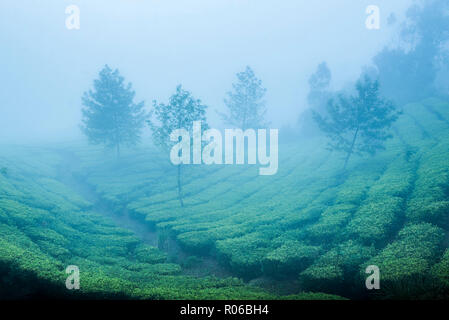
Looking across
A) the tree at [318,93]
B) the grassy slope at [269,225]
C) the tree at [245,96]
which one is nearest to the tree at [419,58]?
the tree at [318,93]

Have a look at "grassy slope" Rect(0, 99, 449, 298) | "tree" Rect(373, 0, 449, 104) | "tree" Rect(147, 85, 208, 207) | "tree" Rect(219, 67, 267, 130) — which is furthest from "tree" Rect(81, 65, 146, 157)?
"tree" Rect(373, 0, 449, 104)

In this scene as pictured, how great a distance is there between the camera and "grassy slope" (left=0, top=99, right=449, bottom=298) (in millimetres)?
11453

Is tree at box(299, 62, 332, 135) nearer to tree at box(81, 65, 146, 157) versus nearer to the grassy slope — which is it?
the grassy slope

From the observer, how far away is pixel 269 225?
1970 cm

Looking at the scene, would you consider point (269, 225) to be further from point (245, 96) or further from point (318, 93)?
point (318, 93)

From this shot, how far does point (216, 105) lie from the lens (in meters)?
156

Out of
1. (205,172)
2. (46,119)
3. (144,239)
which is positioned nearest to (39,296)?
(144,239)

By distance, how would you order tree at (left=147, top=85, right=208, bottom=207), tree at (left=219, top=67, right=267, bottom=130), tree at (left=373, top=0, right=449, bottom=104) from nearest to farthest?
tree at (left=147, top=85, right=208, bottom=207) → tree at (left=219, top=67, right=267, bottom=130) → tree at (left=373, top=0, right=449, bottom=104)

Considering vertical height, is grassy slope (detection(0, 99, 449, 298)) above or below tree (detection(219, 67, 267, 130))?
below

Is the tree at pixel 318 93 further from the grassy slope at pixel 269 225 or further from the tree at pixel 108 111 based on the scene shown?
the tree at pixel 108 111

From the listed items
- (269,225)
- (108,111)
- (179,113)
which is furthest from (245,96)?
(269,225)

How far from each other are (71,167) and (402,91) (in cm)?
6975

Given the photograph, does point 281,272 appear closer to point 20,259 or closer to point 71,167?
point 20,259

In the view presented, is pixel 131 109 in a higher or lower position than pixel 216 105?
lower
